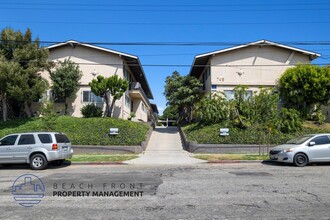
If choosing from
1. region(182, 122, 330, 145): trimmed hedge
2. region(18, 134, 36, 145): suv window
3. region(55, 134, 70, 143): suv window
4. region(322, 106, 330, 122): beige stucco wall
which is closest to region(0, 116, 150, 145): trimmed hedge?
region(182, 122, 330, 145): trimmed hedge

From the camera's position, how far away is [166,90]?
2892cm

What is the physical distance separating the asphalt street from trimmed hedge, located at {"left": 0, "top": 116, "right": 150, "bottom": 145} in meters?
9.49

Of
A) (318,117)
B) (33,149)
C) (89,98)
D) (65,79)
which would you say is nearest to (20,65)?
(65,79)

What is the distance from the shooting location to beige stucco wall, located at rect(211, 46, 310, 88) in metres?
25.0

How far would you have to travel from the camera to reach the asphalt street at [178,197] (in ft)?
17.7

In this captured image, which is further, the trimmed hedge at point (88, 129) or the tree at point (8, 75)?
the trimmed hedge at point (88, 129)

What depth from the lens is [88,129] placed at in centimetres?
2011

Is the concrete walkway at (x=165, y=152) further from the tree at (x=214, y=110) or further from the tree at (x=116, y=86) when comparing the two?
the tree at (x=116, y=86)

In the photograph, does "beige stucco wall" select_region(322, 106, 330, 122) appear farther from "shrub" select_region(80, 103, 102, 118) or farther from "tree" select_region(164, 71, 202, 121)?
"shrub" select_region(80, 103, 102, 118)

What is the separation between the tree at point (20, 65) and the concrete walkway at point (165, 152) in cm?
947

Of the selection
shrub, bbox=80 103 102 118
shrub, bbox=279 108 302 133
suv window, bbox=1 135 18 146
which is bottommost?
suv window, bbox=1 135 18 146

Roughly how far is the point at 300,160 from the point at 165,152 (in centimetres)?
848

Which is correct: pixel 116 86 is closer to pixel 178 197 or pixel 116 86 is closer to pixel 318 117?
pixel 318 117

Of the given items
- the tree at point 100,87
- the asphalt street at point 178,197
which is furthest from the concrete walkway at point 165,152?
the tree at point 100,87
